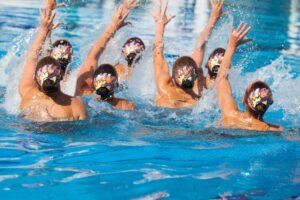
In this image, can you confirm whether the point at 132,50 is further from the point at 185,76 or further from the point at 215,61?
the point at 185,76

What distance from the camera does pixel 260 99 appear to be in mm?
5680

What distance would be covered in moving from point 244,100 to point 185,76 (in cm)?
115

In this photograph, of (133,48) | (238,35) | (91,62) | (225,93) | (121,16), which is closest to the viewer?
(238,35)

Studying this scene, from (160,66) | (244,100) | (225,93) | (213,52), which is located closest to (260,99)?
(244,100)

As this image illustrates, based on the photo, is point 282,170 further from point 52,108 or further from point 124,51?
Answer: point 124,51

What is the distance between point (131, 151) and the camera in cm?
535

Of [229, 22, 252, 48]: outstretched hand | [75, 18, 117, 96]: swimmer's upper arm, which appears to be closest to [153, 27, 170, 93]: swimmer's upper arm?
[75, 18, 117, 96]: swimmer's upper arm

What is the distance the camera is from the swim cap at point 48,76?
545 centimetres

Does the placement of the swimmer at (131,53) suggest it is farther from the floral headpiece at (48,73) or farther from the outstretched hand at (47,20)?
the floral headpiece at (48,73)

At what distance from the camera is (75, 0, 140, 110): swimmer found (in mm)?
6289

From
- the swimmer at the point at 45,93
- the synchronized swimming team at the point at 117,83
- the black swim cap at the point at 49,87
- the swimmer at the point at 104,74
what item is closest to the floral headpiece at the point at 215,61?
the synchronized swimming team at the point at 117,83

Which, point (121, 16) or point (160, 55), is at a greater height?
point (121, 16)

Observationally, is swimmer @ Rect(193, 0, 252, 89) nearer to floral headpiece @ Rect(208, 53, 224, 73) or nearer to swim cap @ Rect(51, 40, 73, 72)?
floral headpiece @ Rect(208, 53, 224, 73)

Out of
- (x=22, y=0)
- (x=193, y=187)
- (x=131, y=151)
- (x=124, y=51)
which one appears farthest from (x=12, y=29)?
(x=193, y=187)
